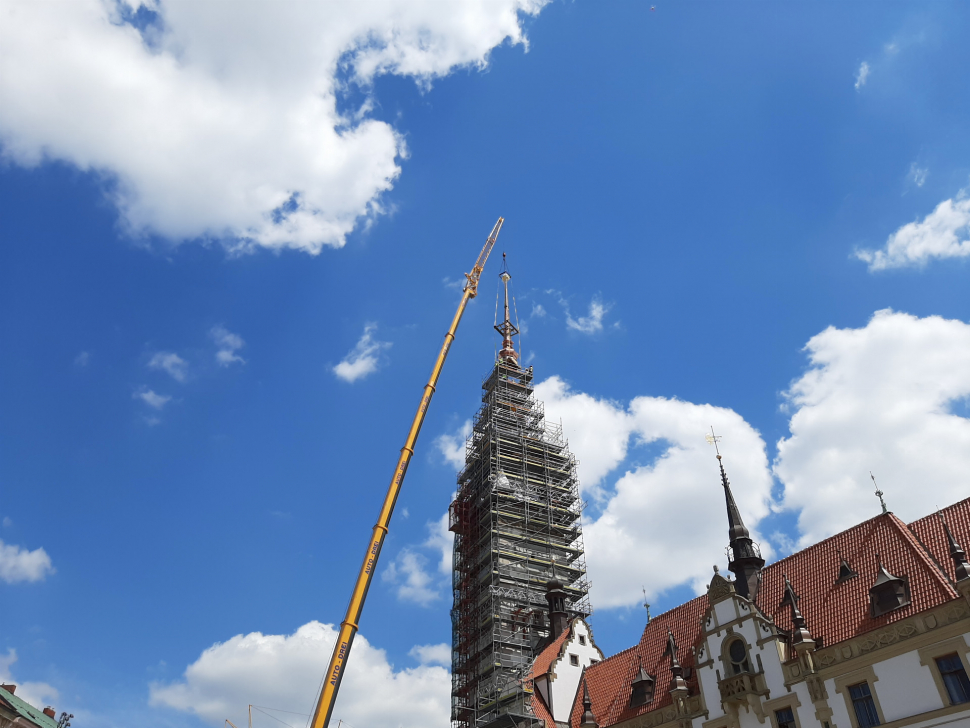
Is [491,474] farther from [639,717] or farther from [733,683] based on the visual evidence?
[733,683]

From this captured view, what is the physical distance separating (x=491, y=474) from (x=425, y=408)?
29.8 metres

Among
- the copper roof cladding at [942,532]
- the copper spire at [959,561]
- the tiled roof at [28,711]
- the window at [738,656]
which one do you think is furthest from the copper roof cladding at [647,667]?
the tiled roof at [28,711]

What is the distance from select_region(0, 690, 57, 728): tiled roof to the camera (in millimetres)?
68500

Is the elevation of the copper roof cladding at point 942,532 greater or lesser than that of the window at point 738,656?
greater

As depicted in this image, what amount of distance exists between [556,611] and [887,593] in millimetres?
31554

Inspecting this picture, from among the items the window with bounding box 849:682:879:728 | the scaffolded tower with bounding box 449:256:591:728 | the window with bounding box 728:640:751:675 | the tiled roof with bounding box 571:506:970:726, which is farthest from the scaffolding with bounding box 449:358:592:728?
the window with bounding box 849:682:879:728

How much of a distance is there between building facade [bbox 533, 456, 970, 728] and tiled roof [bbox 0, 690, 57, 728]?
5965 cm

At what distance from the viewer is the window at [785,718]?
103 feet

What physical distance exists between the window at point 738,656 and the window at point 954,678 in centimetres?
870

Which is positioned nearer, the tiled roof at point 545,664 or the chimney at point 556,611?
the tiled roof at point 545,664

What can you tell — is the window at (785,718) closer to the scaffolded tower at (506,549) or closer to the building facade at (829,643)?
the building facade at (829,643)

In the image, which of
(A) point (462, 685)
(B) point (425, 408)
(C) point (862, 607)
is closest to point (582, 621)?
(A) point (462, 685)

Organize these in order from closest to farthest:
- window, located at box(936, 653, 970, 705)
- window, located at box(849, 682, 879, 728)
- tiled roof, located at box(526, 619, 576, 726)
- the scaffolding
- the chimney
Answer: window, located at box(936, 653, 970, 705)
window, located at box(849, 682, 879, 728)
tiled roof, located at box(526, 619, 576, 726)
the chimney
the scaffolding

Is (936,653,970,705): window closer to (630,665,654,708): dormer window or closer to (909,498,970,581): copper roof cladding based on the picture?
(909,498,970,581): copper roof cladding
